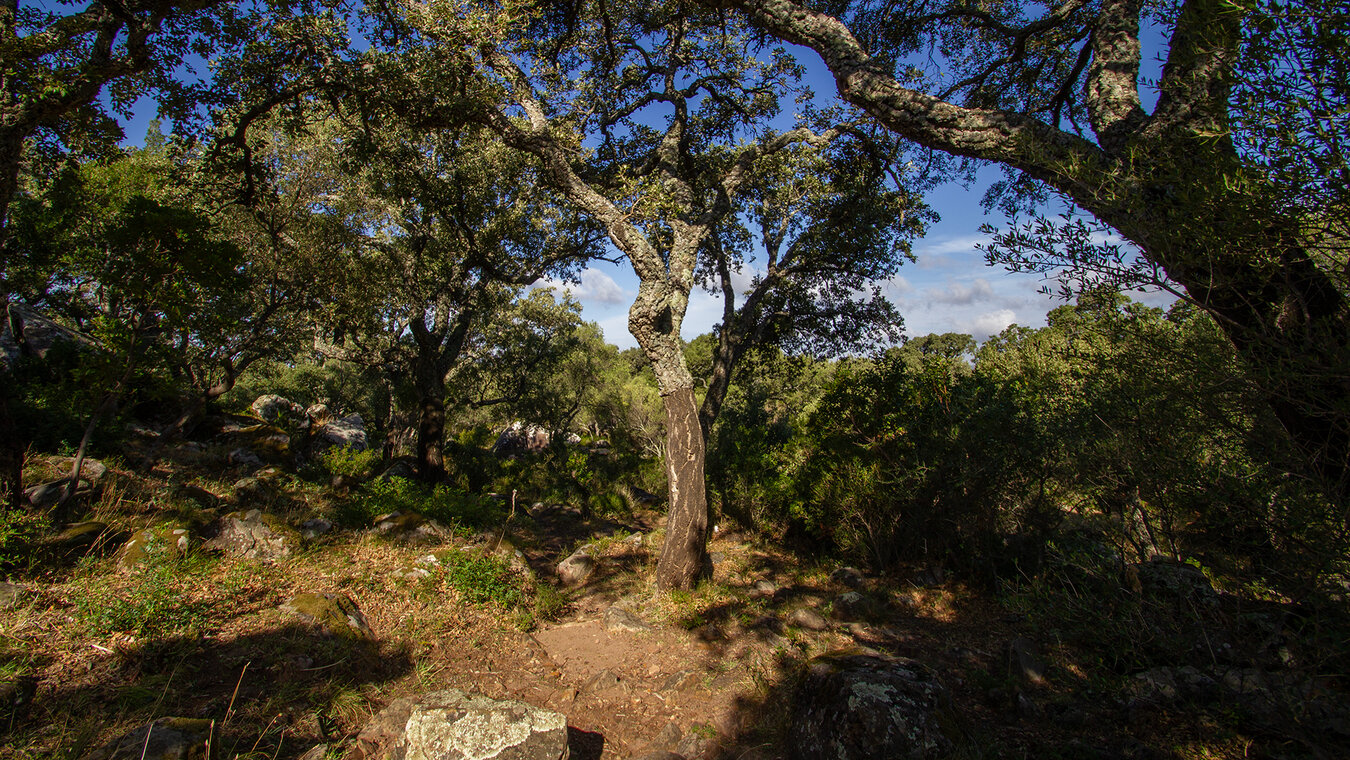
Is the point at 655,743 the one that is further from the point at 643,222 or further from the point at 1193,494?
the point at 643,222

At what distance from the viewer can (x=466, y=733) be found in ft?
9.42

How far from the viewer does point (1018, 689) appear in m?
3.94

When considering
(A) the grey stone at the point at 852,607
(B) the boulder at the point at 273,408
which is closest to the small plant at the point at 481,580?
(A) the grey stone at the point at 852,607

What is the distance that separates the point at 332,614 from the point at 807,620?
4519 millimetres

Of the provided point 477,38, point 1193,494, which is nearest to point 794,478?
point 1193,494

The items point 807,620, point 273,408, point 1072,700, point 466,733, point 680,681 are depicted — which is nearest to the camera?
point 466,733

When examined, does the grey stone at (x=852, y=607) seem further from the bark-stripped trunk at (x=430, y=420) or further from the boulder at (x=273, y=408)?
the boulder at (x=273, y=408)

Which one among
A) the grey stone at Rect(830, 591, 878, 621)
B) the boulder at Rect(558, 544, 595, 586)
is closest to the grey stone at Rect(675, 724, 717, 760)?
the grey stone at Rect(830, 591, 878, 621)

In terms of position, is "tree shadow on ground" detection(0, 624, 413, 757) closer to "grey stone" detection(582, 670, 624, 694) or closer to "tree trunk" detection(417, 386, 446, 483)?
"grey stone" detection(582, 670, 624, 694)

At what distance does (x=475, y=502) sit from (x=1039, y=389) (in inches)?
291

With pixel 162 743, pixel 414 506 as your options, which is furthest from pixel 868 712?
pixel 414 506

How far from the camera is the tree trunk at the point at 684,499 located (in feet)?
20.2

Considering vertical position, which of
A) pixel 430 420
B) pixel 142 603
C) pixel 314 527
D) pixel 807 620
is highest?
pixel 430 420

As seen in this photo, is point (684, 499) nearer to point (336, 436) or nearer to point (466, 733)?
point (466, 733)
